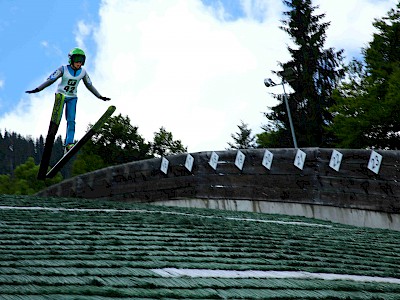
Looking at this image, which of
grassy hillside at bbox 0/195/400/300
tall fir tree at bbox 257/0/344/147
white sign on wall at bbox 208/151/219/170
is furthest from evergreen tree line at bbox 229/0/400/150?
grassy hillside at bbox 0/195/400/300

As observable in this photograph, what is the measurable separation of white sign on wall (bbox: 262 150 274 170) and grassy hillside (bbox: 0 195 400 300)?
700cm

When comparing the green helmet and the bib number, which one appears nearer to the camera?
the green helmet

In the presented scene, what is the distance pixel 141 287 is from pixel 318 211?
38.5ft

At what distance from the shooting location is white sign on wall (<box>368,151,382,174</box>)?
14.1m

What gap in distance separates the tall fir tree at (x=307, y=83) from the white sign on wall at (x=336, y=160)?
2092cm

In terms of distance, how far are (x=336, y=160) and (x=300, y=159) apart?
960 millimetres

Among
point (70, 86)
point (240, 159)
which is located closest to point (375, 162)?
point (240, 159)

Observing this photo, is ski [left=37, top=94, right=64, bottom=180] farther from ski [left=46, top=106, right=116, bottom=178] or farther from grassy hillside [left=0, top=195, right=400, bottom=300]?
grassy hillside [left=0, top=195, right=400, bottom=300]

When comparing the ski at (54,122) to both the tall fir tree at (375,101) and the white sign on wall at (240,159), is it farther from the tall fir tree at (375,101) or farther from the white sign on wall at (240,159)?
the tall fir tree at (375,101)

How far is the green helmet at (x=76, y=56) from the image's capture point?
1181 centimetres

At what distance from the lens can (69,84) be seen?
12109mm

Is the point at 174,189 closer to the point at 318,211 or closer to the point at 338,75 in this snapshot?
the point at 318,211

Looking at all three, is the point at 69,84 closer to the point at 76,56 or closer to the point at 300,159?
the point at 76,56

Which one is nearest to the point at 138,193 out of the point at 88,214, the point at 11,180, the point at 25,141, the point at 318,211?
the point at 318,211
